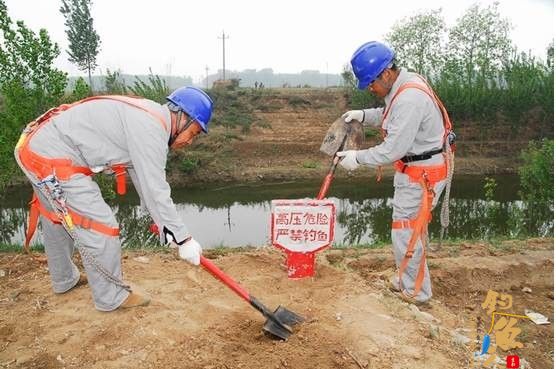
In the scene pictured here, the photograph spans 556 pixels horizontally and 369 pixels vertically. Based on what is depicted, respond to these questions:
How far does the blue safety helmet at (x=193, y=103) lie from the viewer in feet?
10.8

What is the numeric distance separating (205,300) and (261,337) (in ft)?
2.41

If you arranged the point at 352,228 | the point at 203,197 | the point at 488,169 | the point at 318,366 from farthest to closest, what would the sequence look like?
the point at 488,169
the point at 203,197
the point at 352,228
the point at 318,366

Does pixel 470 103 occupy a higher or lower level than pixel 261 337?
higher

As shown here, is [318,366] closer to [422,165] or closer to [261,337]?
[261,337]

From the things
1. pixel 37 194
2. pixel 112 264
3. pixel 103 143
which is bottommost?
pixel 112 264

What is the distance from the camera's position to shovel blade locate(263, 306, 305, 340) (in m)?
3.24

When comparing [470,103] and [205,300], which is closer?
[205,300]

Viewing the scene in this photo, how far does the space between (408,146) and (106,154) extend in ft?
7.84

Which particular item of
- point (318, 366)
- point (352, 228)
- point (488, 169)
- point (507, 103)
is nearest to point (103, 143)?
point (318, 366)

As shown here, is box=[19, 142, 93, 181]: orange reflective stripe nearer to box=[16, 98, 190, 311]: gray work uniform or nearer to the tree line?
box=[16, 98, 190, 311]: gray work uniform

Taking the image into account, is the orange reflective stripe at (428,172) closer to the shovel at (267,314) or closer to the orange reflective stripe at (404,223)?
the orange reflective stripe at (404,223)

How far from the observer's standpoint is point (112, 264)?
3408mm

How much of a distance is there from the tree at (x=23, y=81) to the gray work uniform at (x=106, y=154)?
3055 mm

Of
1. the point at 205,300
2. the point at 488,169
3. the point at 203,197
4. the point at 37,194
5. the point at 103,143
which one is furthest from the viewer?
the point at 488,169
